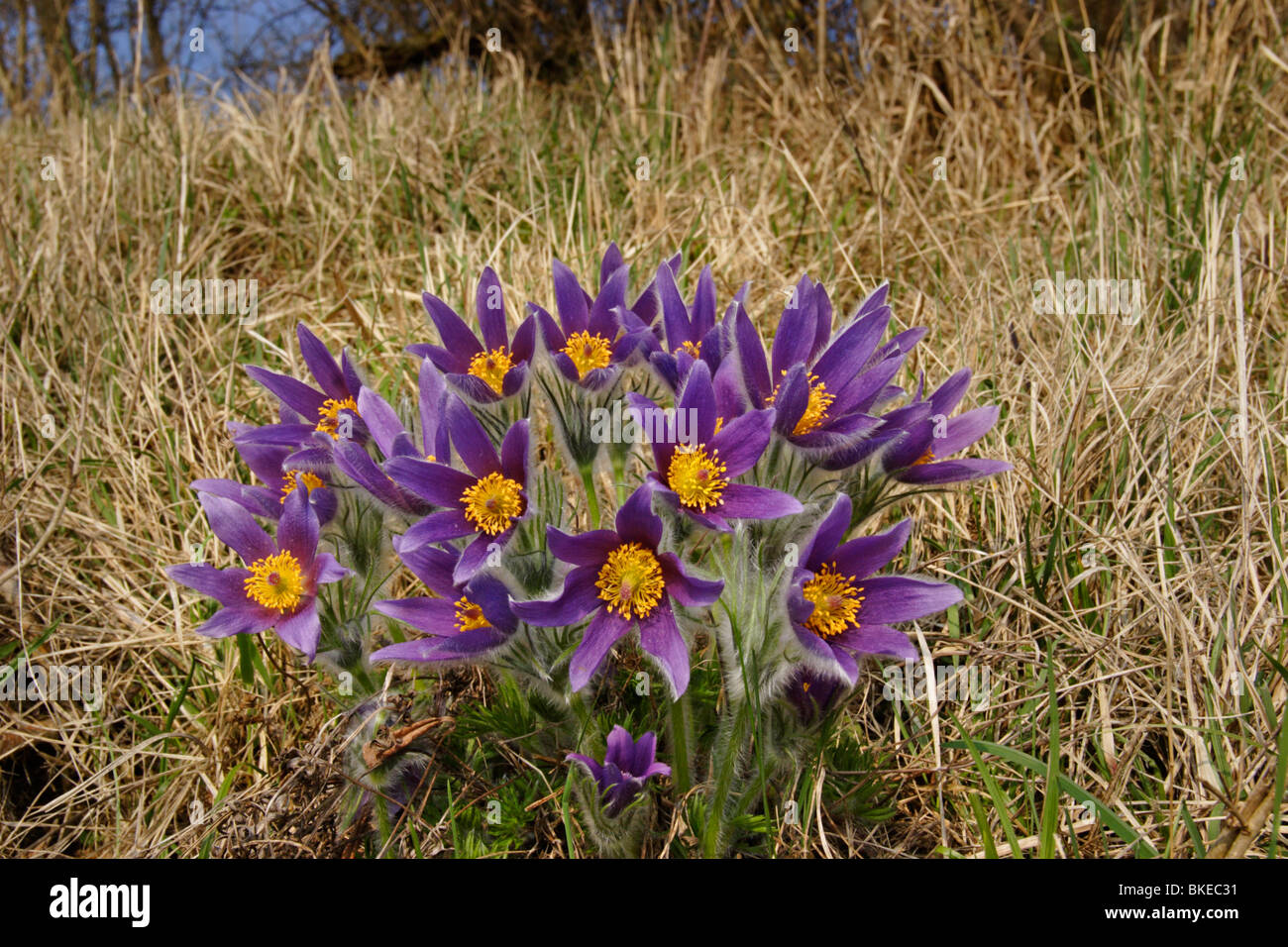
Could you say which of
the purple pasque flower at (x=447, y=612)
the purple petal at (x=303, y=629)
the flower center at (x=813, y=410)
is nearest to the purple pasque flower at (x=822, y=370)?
the flower center at (x=813, y=410)

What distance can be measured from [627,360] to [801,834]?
915 millimetres

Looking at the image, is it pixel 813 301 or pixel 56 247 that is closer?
pixel 813 301

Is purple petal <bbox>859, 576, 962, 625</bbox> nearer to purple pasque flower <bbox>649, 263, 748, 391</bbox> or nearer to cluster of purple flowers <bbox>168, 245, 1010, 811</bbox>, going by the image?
cluster of purple flowers <bbox>168, 245, 1010, 811</bbox>

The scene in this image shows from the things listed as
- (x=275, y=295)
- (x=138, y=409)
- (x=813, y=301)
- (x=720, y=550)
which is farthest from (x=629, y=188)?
(x=720, y=550)

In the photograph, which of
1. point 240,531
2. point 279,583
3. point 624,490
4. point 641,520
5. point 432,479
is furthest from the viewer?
point 624,490

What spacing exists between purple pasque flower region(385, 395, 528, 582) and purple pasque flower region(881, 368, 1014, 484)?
62 centimetres

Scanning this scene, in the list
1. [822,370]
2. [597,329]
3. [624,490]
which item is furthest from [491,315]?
[822,370]

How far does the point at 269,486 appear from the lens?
74.5 inches

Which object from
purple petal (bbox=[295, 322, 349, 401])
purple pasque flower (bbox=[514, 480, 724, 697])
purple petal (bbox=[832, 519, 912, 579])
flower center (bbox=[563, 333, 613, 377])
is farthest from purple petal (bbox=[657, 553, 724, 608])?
purple petal (bbox=[295, 322, 349, 401])

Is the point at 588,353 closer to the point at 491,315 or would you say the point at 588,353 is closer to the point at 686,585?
the point at 491,315

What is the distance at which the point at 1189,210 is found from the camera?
3.54 metres

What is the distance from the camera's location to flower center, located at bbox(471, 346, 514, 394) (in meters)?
1.82

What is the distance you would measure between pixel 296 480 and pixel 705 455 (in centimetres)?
76
